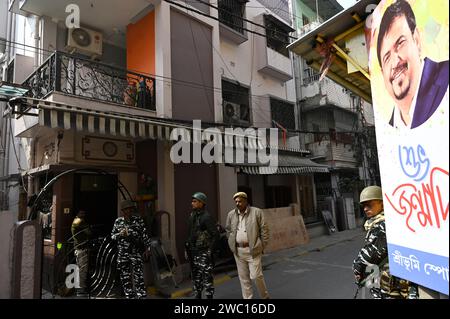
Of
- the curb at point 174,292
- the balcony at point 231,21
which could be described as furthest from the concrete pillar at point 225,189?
the balcony at point 231,21

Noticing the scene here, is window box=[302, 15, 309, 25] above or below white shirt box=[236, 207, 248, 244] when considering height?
above

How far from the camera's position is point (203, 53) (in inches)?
372

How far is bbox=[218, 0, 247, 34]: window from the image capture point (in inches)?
432

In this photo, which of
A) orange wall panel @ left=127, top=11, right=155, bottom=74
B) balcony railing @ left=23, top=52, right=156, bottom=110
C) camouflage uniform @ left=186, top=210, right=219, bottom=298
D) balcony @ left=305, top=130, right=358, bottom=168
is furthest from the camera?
balcony @ left=305, top=130, right=358, bottom=168

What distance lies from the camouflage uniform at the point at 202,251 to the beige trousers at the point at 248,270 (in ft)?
1.67

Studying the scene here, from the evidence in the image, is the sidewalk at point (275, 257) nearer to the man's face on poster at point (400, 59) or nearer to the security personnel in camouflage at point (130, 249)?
the security personnel in camouflage at point (130, 249)

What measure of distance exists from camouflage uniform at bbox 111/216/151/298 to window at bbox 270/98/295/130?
30.2ft

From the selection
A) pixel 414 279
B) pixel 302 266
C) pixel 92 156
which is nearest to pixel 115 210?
pixel 92 156

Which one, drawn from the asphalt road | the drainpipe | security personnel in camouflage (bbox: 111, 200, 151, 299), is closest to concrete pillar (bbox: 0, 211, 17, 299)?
security personnel in camouflage (bbox: 111, 200, 151, 299)

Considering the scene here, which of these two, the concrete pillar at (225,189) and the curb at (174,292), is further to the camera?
the concrete pillar at (225,189)

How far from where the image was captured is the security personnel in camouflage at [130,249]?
4.84 meters

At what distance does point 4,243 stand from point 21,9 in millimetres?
7364

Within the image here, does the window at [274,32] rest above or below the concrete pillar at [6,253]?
above

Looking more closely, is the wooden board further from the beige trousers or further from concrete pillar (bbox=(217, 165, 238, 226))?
the beige trousers
